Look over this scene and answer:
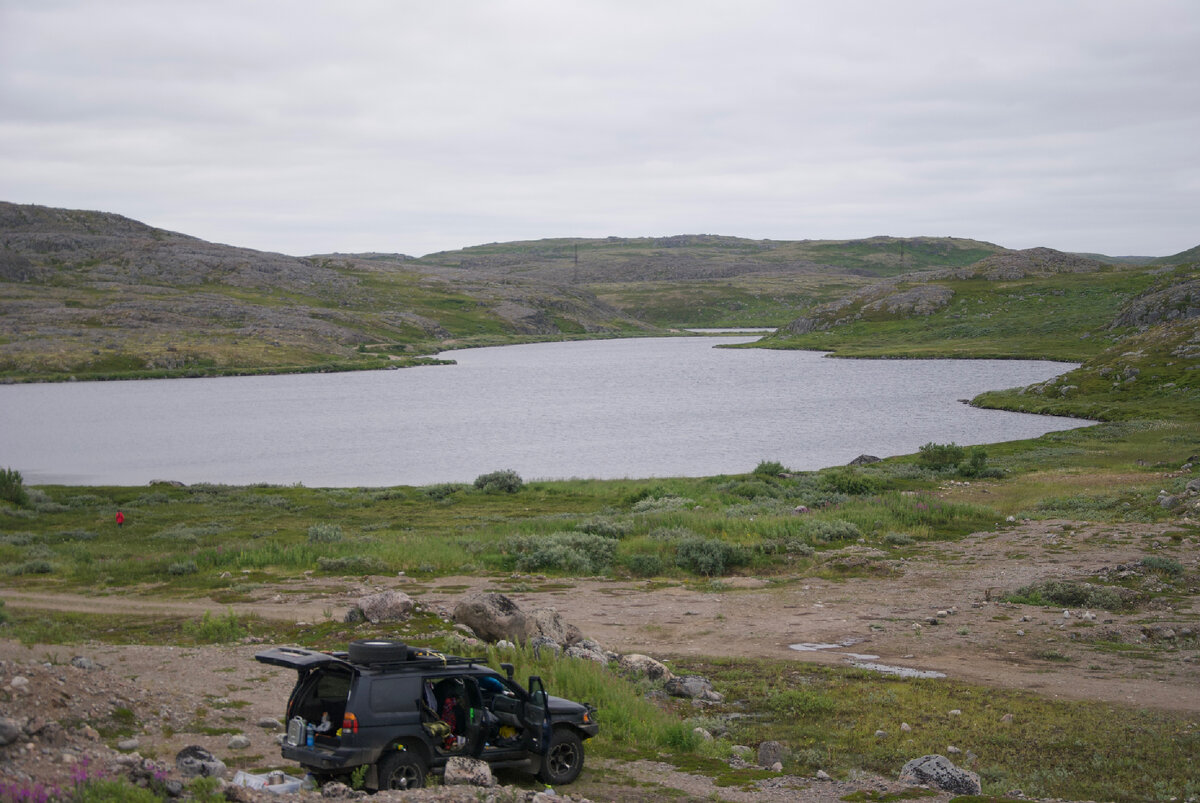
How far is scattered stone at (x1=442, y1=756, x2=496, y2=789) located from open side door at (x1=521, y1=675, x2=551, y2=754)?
1.08m

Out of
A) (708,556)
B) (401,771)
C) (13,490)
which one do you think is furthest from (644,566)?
(13,490)

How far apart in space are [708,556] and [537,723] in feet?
66.0

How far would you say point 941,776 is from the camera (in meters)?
13.6

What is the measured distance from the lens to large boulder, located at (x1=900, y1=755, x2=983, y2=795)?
1344 centimetres

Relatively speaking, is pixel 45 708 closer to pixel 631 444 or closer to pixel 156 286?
pixel 631 444

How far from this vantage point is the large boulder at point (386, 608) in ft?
77.9

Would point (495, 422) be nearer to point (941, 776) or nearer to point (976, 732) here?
point (976, 732)

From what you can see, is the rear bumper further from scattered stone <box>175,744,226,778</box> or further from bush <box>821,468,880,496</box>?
bush <box>821,468,880,496</box>

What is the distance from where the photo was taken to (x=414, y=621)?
2364cm

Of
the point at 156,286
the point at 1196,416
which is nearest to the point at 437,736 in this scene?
the point at 1196,416

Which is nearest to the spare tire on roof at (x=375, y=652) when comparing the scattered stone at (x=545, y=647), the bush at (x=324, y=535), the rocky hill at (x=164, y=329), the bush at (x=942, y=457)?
the scattered stone at (x=545, y=647)

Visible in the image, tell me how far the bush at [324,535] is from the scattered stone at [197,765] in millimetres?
24503

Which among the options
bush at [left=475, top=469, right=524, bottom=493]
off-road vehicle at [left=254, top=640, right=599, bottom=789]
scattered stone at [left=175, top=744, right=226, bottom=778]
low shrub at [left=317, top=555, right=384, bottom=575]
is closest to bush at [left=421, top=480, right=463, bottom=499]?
bush at [left=475, top=469, right=524, bottom=493]

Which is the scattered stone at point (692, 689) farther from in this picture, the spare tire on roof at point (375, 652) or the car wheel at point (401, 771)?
the spare tire on roof at point (375, 652)
